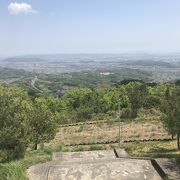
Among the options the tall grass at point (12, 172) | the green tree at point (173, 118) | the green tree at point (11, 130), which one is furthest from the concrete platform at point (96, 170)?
the green tree at point (173, 118)

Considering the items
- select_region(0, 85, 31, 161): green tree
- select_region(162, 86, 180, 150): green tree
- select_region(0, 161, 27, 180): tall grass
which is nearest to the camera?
select_region(0, 161, 27, 180): tall grass

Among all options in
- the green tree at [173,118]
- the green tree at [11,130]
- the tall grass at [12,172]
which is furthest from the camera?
the green tree at [173,118]

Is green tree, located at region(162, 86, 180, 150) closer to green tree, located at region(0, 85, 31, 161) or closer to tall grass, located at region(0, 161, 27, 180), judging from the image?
green tree, located at region(0, 85, 31, 161)

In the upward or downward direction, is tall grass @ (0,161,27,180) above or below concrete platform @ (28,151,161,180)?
above

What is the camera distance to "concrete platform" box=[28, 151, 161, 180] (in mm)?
17984

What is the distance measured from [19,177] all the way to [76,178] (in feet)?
9.25

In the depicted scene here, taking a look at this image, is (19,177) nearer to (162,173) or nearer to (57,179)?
(57,179)

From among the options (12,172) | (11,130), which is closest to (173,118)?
(11,130)

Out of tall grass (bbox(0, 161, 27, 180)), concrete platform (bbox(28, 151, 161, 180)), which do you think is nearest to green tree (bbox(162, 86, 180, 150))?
concrete platform (bbox(28, 151, 161, 180))

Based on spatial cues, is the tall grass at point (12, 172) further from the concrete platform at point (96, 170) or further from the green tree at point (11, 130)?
the green tree at point (11, 130)

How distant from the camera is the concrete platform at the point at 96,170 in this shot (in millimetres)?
17984

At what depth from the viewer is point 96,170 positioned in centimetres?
1869

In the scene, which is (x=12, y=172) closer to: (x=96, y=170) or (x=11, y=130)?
(x=96, y=170)

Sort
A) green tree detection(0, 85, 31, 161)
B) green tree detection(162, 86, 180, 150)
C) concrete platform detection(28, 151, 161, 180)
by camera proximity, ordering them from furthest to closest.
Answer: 1. green tree detection(162, 86, 180, 150)
2. green tree detection(0, 85, 31, 161)
3. concrete platform detection(28, 151, 161, 180)
